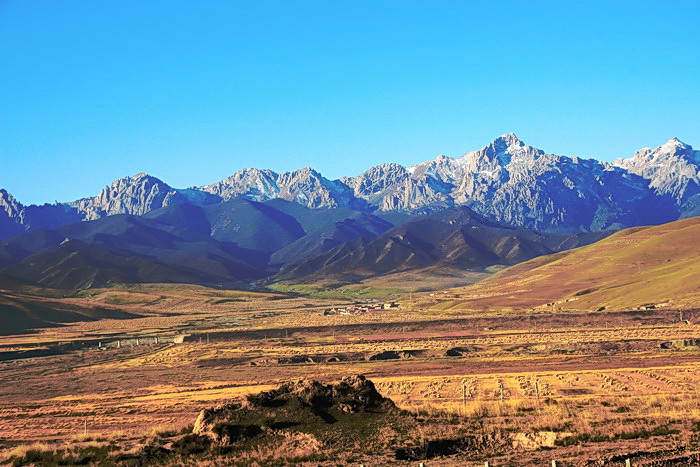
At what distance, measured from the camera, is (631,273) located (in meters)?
189

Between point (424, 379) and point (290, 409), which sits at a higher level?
point (290, 409)

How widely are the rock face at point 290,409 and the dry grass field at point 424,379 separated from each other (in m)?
2.06

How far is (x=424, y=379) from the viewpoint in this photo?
213 ft

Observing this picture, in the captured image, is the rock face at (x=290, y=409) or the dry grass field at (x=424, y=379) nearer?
the dry grass field at (x=424, y=379)

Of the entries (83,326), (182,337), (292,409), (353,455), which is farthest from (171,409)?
(83,326)

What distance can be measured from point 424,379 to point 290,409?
3286 cm

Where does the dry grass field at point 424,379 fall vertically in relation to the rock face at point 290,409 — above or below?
below

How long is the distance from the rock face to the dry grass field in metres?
2.06

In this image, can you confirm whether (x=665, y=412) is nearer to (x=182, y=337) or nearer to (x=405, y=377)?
(x=405, y=377)

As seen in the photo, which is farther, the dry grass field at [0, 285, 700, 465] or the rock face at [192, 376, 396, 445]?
the rock face at [192, 376, 396, 445]

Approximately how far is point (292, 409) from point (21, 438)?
19.5 m

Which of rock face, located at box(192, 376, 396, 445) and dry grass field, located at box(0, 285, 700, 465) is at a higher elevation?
rock face, located at box(192, 376, 396, 445)

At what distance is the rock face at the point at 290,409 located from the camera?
104 feet

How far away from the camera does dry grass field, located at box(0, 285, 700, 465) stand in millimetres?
30312
